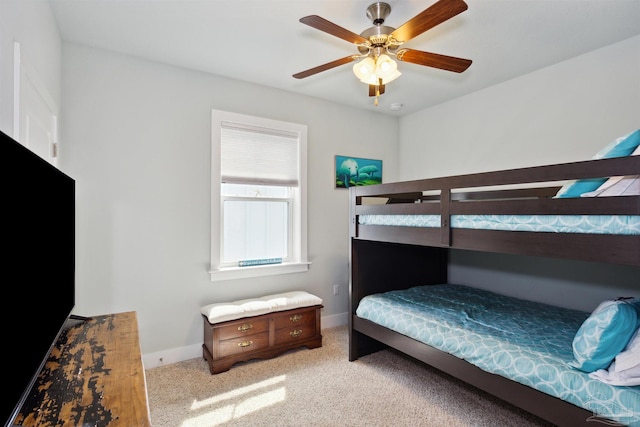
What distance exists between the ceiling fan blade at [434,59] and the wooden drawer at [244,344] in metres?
2.37

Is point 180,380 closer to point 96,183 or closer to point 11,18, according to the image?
point 96,183

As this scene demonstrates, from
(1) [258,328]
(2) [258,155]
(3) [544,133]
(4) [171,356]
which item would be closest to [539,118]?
(3) [544,133]

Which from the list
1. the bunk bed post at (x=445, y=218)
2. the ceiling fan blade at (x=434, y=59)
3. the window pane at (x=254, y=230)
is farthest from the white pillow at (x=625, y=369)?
the window pane at (x=254, y=230)

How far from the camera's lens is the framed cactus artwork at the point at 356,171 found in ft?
12.2

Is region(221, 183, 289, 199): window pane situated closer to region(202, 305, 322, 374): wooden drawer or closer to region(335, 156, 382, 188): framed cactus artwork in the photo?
region(335, 156, 382, 188): framed cactus artwork

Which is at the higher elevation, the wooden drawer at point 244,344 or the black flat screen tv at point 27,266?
the black flat screen tv at point 27,266

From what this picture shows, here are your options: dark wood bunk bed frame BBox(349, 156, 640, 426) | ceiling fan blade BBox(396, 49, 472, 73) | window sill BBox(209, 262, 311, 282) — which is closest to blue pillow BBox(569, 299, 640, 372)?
dark wood bunk bed frame BBox(349, 156, 640, 426)

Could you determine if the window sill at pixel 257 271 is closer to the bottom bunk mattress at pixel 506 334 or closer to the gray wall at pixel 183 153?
the gray wall at pixel 183 153

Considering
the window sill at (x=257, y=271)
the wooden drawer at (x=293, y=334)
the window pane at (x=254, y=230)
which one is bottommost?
the wooden drawer at (x=293, y=334)

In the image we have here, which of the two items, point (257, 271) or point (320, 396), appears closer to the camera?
point (320, 396)

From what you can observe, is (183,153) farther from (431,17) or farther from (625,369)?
(625,369)

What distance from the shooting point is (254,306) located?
9.13 ft

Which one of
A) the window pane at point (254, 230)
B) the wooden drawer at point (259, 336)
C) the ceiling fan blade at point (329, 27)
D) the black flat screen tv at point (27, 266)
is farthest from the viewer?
the window pane at point (254, 230)

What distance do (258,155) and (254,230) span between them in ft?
2.43
